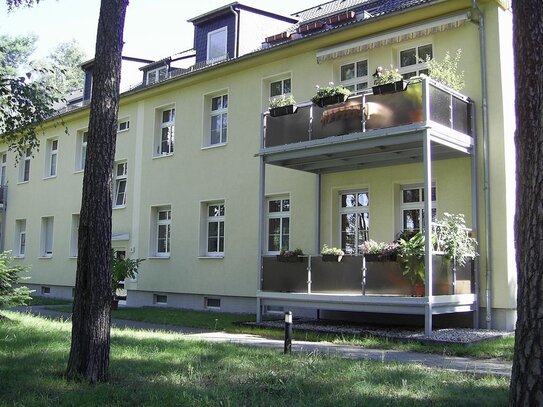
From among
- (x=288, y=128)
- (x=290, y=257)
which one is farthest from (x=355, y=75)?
(x=290, y=257)

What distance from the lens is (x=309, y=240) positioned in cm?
1488

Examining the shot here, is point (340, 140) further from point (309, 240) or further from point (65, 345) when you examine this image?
point (65, 345)

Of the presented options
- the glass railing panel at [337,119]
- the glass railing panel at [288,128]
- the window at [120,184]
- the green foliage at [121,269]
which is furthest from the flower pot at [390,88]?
the window at [120,184]

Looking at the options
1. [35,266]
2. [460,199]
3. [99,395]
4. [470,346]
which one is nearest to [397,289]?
[470,346]

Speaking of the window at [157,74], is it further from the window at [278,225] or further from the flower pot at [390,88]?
the flower pot at [390,88]

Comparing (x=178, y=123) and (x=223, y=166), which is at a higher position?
(x=178, y=123)

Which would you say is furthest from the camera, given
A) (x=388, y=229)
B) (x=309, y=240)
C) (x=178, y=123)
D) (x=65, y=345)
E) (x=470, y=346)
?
(x=178, y=123)

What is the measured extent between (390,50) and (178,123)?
7.69m

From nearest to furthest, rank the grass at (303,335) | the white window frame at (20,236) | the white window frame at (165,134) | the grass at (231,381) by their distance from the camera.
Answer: the grass at (231,381) → the grass at (303,335) → the white window frame at (165,134) → the white window frame at (20,236)

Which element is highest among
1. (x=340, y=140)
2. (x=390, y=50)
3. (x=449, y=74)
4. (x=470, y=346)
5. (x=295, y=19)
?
(x=295, y=19)

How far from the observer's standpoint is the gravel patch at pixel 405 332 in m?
10.4

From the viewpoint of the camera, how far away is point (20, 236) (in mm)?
27391

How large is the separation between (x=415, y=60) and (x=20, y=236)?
20.4 metres

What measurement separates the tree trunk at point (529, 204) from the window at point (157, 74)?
722 inches
